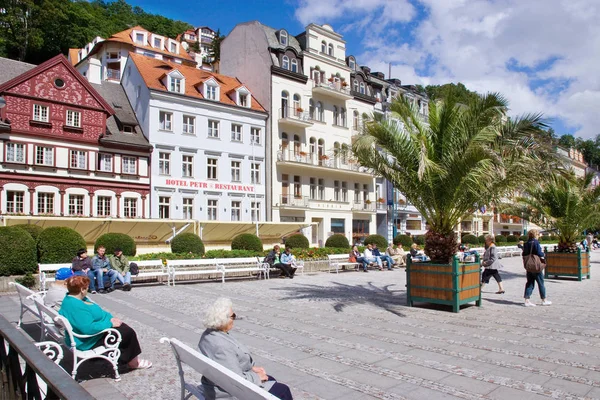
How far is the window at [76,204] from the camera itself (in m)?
31.3

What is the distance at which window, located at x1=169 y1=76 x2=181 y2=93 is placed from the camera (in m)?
36.1

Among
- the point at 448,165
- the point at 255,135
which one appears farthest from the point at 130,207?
the point at 448,165

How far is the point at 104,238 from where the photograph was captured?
76.0 feet

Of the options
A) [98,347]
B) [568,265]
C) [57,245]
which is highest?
[57,245]

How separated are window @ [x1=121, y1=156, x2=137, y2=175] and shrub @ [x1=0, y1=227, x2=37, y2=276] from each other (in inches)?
712

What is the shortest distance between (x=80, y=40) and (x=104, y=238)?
53960 millimetres

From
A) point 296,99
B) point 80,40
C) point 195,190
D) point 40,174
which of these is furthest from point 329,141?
point 80,40

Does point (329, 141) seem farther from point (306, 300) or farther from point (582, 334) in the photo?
point (582, 334)

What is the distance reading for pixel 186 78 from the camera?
3853cm

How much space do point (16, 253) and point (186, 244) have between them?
10.7 meters

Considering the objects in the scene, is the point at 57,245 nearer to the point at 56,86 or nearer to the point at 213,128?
the point at 56,86

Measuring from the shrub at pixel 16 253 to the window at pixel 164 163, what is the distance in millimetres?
19271

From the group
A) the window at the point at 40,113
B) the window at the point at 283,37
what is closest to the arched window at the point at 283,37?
the window at the point at 283,37

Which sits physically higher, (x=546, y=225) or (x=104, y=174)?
(x=104, y=174)
